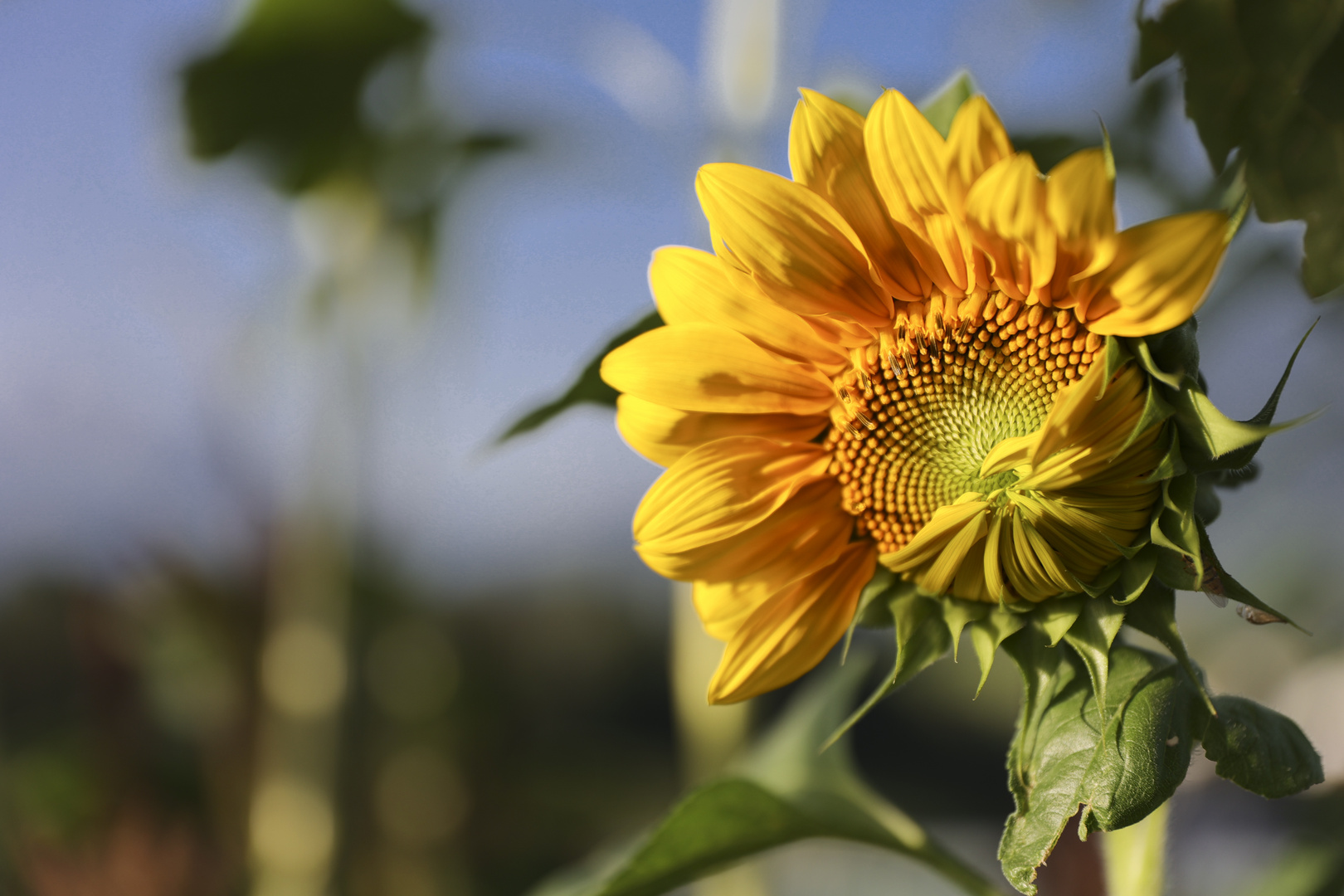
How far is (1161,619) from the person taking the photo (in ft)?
0.72

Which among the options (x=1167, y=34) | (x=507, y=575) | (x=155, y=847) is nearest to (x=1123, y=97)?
(x=1167, y=34)

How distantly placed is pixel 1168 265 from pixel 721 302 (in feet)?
0.36

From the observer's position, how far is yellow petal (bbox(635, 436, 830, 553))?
265 millimetres

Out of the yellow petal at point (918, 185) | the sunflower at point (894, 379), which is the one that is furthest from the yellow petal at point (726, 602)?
the yellow petal at point (918, 185)

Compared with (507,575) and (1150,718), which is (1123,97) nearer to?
(1150,718)

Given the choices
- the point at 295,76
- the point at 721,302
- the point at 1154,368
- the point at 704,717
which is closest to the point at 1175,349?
the point at 1154,368

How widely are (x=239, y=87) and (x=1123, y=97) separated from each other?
1070 mm

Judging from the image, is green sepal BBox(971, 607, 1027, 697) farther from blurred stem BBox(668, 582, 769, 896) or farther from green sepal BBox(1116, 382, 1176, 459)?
blurred stem BBox(668, 582, 769, 896)

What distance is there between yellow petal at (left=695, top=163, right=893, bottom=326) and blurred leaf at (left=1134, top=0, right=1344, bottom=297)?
84 millimetres

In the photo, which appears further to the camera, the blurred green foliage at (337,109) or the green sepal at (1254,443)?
the blurred green foliage at (337,109)

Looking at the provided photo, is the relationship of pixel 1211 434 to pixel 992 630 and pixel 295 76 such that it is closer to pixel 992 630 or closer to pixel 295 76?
pixel 992 630

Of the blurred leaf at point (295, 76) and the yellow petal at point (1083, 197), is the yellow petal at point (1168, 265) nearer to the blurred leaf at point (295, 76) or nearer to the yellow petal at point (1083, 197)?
the yellow petal at point (1083, 197)

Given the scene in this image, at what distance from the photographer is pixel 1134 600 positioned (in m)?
0.22

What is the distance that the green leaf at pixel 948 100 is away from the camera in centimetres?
27
